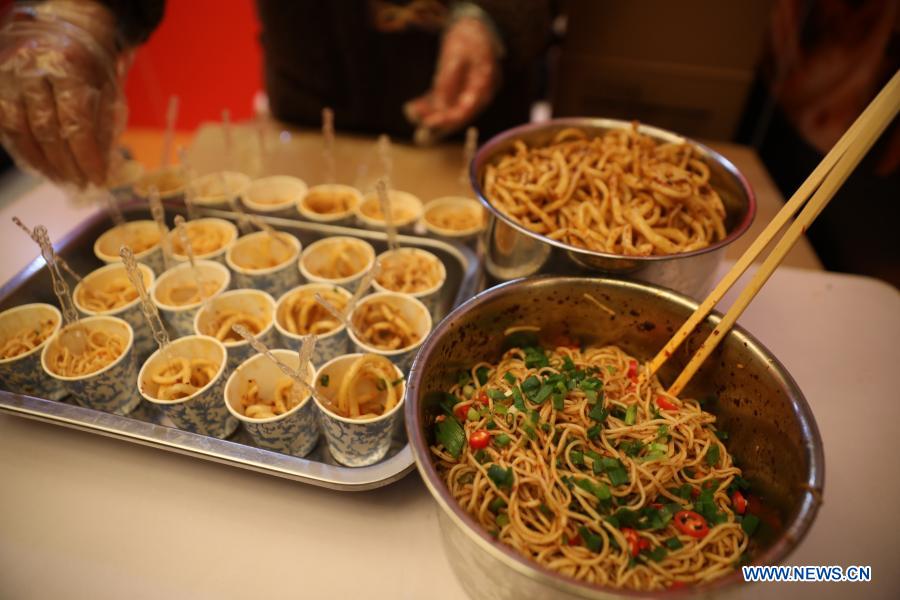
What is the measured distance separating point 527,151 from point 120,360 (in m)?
1.33

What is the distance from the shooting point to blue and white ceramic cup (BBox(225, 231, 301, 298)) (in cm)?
170

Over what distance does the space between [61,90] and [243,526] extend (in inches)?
55.6

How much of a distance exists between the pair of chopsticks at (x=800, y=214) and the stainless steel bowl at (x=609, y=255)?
0.46 feet

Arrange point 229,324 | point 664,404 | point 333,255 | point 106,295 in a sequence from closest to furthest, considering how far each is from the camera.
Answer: point 664,404 → point 229,324 → point 106,295 → point 333,255

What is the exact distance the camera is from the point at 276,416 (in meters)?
1.24

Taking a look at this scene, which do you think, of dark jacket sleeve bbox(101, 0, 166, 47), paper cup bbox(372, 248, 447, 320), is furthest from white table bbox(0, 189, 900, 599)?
dark jacket sleeve bbox(101, 0, 166, 47)

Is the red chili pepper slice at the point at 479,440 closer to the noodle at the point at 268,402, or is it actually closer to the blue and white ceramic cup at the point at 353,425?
the blue and white ceramic cup at the point at 353,425

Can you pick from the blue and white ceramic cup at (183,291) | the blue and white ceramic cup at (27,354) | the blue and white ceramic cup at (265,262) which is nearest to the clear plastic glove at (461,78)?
the blue and white ceramic cup at (265,262)

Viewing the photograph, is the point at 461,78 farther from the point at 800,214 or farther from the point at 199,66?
the point at 199,66

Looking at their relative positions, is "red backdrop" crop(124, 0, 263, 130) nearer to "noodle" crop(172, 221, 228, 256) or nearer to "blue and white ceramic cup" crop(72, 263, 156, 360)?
"noodle" crop(172, 221, 228, 256)

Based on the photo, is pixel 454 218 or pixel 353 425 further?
pixel 454 218

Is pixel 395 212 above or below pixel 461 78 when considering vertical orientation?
below

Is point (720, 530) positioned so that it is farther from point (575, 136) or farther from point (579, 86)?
point (579, 86)

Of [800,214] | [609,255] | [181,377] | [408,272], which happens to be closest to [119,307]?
[181,377]
